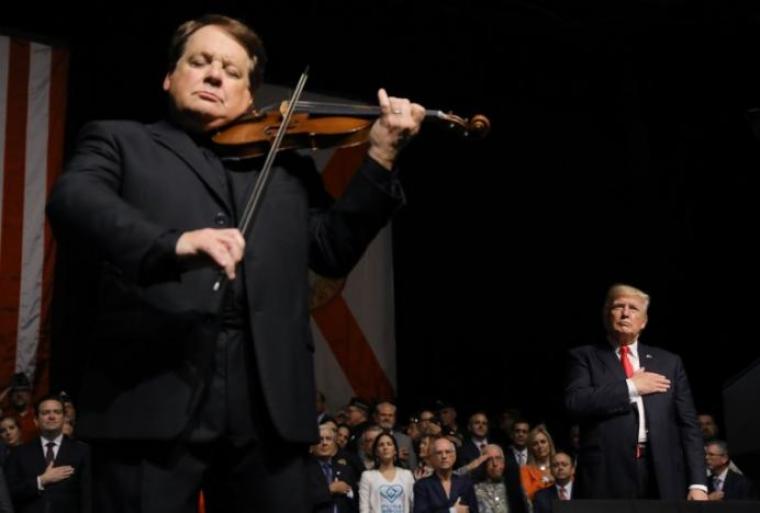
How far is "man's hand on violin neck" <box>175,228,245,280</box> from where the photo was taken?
1573mm

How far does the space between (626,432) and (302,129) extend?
9.79 ft

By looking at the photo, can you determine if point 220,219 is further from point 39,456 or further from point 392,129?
point 39,456

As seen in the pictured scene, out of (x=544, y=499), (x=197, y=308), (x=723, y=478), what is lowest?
(x=544, y=499)

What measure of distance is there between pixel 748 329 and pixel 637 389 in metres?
6.00

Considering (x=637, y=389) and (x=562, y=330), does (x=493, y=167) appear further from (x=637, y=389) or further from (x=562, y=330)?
(x=637, y=389)

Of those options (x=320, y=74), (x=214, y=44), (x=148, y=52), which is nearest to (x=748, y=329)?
(x=320, y=74)

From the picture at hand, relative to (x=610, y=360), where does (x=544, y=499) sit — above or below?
below

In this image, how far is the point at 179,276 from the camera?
65.9 inches

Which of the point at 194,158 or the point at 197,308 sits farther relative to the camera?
the point at 194,158

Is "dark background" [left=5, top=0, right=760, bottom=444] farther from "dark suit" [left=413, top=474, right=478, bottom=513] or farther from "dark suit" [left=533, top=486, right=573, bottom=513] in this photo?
"dark suit" [left=413, top=474, right=478, bottom=513]

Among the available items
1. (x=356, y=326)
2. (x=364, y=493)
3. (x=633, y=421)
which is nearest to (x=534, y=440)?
(x=364, y=493)

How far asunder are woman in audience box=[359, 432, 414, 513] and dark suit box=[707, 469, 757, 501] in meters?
1.93

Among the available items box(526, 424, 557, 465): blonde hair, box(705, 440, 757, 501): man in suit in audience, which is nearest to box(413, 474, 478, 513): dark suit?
box(526, 424, 557, 465): blonde hair

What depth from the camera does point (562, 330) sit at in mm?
11094
